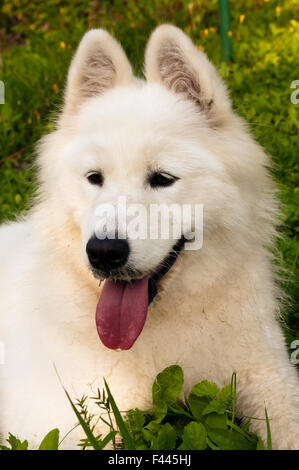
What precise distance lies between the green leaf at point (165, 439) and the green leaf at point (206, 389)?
0.21 meters

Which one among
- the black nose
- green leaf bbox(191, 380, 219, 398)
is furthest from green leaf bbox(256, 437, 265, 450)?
the black nose

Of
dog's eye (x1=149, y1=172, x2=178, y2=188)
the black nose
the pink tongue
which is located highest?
dog's eye (x1=149, y1=172, x2=178, y2=188)

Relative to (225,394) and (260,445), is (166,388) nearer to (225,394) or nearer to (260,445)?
(225,394)

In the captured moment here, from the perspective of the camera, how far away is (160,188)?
2.43m

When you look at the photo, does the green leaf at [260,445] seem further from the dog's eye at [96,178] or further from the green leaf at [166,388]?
the dog's eye at [96,178]

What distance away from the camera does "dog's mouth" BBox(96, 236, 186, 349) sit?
2.42 meters

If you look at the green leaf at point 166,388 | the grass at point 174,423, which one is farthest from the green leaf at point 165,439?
the green leaf at point 166,388

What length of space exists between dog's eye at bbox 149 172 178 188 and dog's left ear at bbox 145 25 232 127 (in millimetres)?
421

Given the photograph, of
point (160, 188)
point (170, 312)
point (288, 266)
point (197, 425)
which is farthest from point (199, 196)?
point (288, 266)

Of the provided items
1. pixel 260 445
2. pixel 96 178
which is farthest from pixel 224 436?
pixel 96 178

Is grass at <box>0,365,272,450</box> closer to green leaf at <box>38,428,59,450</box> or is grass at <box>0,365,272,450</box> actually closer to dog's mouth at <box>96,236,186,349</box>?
green leaf at <box>38,428,59,450</box>

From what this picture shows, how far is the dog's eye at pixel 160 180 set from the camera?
243 centimetres
